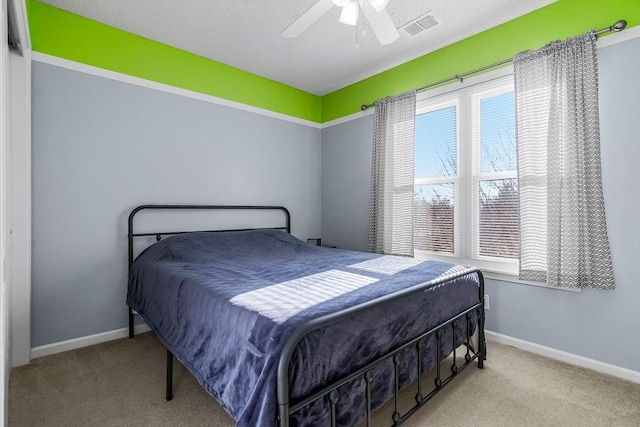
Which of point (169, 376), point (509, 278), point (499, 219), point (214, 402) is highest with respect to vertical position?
point (499, 219)

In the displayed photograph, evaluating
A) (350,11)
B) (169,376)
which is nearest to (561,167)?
(350,11)

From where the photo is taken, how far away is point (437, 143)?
3.20m

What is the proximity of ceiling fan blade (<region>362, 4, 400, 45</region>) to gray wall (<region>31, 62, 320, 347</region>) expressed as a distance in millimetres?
1953

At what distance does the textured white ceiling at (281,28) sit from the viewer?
2.47 meters

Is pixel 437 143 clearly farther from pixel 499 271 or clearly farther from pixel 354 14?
pixel 354 14

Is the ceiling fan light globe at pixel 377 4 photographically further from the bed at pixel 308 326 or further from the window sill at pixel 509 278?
the window sill at pixel 509 278

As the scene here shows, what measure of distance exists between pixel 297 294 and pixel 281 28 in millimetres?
2316

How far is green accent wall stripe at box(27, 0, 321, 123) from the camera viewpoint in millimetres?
2467

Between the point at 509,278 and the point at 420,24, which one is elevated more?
the point at 420,24

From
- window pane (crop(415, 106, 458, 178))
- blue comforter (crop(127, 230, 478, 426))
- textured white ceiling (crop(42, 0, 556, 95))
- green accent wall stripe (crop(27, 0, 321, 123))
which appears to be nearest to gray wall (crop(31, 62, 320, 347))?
green accent wall stripe (crop(27, 0, 321, 123))

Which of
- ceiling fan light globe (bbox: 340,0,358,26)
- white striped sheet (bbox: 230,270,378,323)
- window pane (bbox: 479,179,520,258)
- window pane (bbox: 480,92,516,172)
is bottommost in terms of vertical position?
white striped sheet (bbox: 230,270,378,323)

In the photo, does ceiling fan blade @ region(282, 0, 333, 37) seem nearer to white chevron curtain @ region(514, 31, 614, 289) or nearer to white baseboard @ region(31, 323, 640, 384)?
white chevron curtain @ region(514, 31, 614, 289)

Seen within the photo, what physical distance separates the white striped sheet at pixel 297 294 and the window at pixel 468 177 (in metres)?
1.45

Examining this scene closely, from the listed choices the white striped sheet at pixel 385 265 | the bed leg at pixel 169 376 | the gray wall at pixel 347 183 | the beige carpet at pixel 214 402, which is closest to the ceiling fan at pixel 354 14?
the white striped sheet at pixel 385 265
